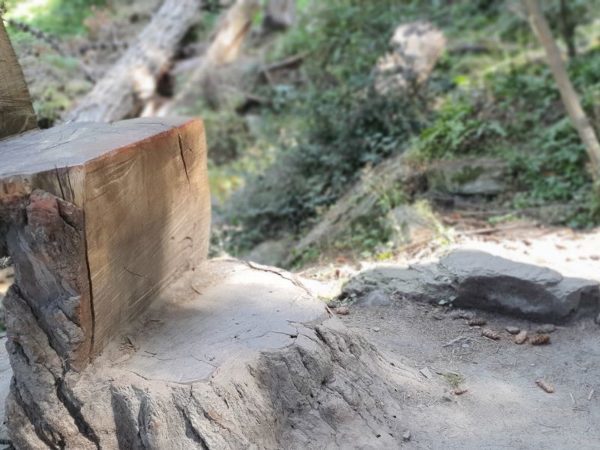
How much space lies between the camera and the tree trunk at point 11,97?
12.0ft

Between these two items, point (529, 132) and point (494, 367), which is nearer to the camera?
point (494, 367)

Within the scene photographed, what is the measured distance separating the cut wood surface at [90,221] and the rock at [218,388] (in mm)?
131

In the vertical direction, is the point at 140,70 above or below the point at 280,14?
below

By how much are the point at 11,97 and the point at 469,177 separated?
15.6ft

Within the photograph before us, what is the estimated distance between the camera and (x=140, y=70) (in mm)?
9109

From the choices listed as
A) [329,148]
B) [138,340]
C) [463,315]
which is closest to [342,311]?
[463,315]

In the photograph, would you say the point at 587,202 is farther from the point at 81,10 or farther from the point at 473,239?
the point at 81,10

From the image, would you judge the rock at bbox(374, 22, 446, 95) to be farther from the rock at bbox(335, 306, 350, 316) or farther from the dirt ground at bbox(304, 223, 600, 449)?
the rock at bbox(335, 306, 350, 316)

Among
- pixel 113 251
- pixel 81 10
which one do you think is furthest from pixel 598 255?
pixel 81 10

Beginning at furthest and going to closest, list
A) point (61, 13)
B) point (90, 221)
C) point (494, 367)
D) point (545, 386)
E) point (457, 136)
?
point (61, 13)
point (457, 136)
point (494, 367)
point (545, 386)
point (90, 221)

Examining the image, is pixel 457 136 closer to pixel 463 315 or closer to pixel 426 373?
pixel 463 315

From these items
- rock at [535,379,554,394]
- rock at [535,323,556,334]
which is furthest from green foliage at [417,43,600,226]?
rock at [535,379,554,394]

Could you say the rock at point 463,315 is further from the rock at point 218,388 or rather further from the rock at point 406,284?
the rock at point 218,388

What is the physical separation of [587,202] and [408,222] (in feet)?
5.98
